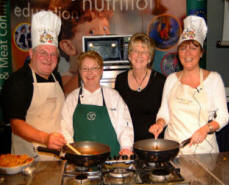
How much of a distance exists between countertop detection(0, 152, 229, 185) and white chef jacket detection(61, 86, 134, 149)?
37 cm

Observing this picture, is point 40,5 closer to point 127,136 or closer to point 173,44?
point 173,44

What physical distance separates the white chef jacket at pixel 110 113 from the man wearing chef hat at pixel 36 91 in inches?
4.6

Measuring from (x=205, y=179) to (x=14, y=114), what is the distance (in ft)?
3.90

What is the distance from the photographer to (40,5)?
345cm

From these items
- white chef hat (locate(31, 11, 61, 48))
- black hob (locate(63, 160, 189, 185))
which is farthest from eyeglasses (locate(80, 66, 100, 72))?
black hob (locate(63, 160, 189, 185))

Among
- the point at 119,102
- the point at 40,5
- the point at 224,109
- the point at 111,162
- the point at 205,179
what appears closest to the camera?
the point at 205,179

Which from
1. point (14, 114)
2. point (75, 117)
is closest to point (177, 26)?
point (75, 117)

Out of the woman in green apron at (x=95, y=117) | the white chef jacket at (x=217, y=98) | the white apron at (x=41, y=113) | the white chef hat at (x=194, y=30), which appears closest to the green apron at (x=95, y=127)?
the woman in green apron at (x=95, y=117)

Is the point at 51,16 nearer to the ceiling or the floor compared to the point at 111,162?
nearer to the ceiling

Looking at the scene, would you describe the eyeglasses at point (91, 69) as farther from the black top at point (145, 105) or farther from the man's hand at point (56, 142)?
the man's hand at point (56, 142)

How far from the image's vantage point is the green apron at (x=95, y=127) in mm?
1857

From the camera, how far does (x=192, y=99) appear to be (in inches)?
71.0

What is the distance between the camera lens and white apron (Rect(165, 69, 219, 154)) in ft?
5.82

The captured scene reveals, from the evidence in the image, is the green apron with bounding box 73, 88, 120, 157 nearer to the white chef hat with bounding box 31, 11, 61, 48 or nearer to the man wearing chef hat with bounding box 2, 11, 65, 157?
the man wearing chef hat with bounding box 2, 11, 65, 157
